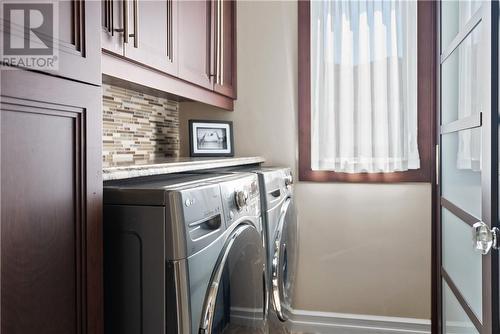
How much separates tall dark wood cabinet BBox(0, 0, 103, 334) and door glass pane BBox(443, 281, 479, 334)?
3.58ft

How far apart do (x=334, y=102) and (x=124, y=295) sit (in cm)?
175

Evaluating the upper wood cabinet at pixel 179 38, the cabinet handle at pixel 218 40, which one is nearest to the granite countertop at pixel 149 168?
the upper wood cabinet at pixel 179 38

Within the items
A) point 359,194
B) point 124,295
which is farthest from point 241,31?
point 124,295

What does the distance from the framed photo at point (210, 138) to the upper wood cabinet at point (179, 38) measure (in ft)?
0.58

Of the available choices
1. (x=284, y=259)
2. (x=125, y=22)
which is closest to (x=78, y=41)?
(x=125, y=22)

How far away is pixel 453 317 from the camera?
169 cm

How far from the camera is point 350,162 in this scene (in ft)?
8.11

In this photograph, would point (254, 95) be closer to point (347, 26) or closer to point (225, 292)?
point (347, 26)

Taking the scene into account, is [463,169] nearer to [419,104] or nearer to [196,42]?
[419,104]

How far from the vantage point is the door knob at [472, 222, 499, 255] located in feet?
3.78

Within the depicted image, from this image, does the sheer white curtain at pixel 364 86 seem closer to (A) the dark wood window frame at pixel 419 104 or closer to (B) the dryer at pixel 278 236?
(A) the dark wood window frame at pixel 419 104

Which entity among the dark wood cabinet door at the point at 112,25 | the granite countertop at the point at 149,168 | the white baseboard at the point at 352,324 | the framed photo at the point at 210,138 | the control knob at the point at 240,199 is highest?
the dark wood cabinet door at the point at 112,25

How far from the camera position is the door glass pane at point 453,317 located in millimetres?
1463

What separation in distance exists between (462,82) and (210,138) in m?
1.28
